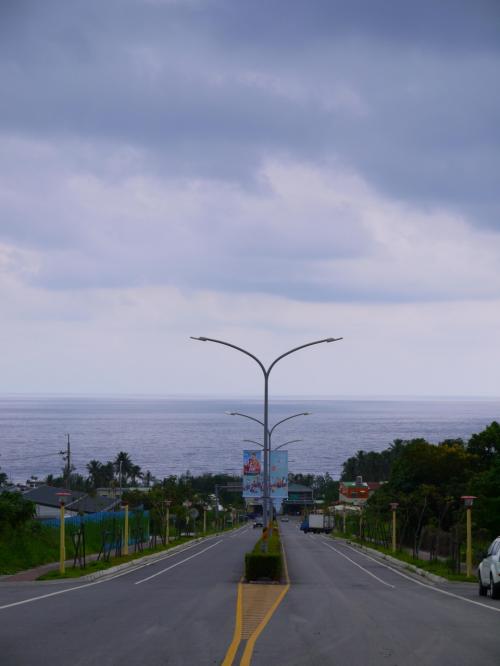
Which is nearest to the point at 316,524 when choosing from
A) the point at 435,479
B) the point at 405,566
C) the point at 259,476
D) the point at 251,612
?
the point at 435,479

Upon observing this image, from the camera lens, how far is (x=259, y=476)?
187 feet

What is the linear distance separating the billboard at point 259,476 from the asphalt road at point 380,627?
27795 mm

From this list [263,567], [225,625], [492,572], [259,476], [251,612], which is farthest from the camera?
[259,476]

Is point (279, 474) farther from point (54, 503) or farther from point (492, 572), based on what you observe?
point (492, 572)

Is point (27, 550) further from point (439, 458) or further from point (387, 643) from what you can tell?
point (439, 458)

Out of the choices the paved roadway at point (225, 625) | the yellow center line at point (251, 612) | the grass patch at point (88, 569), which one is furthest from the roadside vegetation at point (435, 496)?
the yellow center line at point (251, 612)

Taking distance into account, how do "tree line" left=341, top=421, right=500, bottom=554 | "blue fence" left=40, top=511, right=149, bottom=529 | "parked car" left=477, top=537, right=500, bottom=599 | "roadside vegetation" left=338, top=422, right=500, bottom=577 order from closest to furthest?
1. "parked car" left=477, top=537, right=500, bottom=599
2. "blue fence" left=40, top=511, right=149, bottom=529
3. "roadside vegetation" left=338, top=422, right=500, bottom=577
4. "tree line" left=341, top=421, right=500, bottom=554

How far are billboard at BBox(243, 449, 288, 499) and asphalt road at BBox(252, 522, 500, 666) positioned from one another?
91.2ft

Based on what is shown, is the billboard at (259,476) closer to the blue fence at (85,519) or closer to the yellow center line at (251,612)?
the blue fence at (85,519)

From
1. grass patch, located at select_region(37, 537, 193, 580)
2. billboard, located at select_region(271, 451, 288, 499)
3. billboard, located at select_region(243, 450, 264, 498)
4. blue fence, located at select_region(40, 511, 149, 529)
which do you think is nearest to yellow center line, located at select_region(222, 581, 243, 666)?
grass patch, located at select_region(37, 537, 193, 580)

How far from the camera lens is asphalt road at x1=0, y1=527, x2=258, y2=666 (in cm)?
1141

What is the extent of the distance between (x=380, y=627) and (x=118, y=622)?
4.42 m

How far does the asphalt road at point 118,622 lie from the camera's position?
11.4 metres

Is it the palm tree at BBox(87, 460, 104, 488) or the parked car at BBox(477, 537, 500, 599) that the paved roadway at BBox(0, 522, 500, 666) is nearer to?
the parked car at BBox(477, 537, 500, 599)
